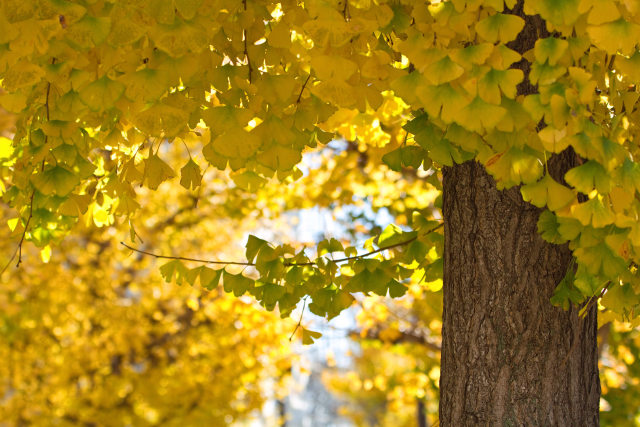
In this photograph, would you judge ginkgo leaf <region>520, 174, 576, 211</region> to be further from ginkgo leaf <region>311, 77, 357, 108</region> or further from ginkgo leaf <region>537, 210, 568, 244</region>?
ginkgo leaf <region>311, 77, 357, 108</region>

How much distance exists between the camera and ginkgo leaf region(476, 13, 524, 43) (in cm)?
166

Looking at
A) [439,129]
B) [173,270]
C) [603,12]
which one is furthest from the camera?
[173,270]

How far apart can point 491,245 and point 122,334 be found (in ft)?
25.0

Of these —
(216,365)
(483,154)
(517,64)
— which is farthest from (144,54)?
(216,365)

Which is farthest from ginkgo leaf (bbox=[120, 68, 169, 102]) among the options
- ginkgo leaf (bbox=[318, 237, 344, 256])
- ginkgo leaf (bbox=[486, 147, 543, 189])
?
ginkgo leaf (bbox=[318, 237, 344, 256])

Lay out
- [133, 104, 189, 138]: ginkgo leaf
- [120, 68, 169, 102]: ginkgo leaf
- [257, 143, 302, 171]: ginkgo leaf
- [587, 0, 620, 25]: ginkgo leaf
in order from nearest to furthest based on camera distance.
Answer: [587, 0, 620, 25]: ginkgo leaf
[120, 68, 169, 102]: ginkgo leaf
[133, 104, 189, 138]: ginkgo leaf
[257, 143, 302, 171]: ginkgo leaf

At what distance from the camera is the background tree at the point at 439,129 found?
1.64 m

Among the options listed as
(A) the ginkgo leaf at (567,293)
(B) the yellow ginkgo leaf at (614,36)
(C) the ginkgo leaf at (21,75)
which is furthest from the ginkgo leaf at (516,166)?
(C) the ginkgo leaf at (21,75)

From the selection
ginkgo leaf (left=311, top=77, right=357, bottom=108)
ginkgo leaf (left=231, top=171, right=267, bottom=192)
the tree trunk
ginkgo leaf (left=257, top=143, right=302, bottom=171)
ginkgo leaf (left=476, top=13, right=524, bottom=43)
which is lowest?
the tree trunk

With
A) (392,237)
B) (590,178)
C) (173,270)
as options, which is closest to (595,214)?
(590,178)

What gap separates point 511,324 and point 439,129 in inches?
27.9

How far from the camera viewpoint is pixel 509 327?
7.59ft

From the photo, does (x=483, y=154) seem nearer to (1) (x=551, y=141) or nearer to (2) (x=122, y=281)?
(1) (x=551, y=141)

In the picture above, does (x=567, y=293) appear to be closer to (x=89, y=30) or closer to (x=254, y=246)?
(x=254, y=246)
